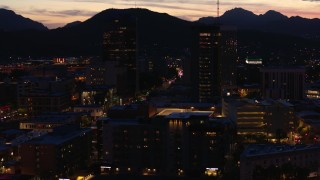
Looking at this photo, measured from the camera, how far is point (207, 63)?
107 ft

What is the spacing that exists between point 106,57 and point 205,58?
10.1 m

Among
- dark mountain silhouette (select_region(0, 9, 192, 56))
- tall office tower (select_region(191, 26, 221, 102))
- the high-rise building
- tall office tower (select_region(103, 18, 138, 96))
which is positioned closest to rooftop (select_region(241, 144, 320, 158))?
the high-rise building

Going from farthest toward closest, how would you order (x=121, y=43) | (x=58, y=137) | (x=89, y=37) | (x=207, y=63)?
(x=89, y=37)
(x=121, y=43)
(x=207, y=63)
(x=58, y=137)

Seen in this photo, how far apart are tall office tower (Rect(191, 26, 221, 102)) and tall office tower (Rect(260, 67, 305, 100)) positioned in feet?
10.0

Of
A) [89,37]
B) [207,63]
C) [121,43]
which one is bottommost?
[207,63]

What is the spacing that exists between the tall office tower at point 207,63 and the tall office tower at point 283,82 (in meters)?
3.05

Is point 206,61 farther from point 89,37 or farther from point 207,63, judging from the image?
point 89,37

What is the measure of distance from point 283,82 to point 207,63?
479cm

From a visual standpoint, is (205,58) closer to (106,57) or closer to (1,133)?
(106,57)

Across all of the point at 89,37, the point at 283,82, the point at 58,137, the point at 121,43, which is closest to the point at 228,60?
the point at 121,43

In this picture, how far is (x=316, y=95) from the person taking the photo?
3434cm

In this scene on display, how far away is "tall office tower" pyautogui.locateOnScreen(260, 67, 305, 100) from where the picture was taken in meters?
31.5

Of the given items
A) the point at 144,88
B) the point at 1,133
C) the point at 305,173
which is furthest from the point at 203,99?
the point at 305,173

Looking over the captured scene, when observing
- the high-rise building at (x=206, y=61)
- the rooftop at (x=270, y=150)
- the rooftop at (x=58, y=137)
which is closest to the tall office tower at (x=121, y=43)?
the high-rise building at (x=206, y=61)
